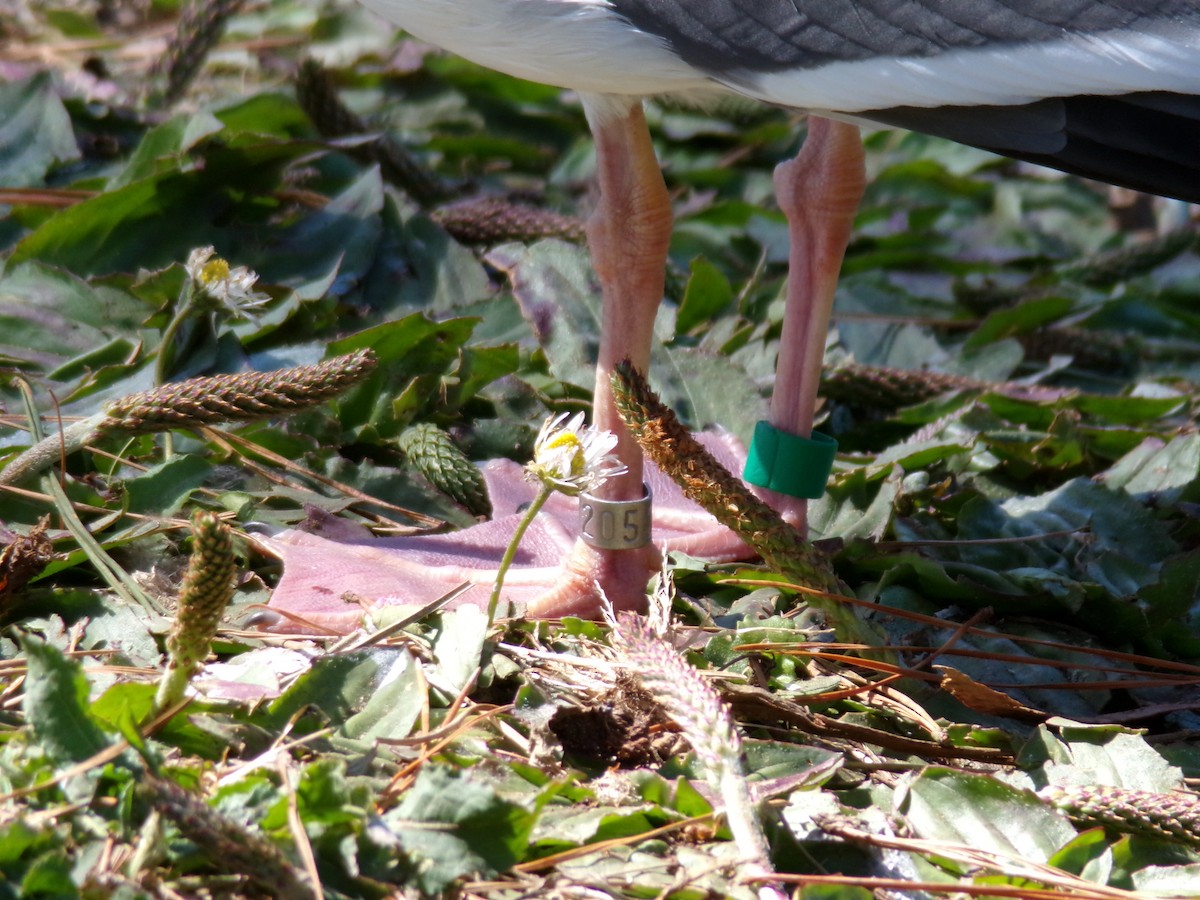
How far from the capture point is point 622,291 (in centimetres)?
236

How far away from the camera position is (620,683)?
1.88 m

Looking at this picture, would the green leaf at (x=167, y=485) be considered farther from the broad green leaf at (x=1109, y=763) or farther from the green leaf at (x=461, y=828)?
the broad green leaf at (x=1109, y=763)

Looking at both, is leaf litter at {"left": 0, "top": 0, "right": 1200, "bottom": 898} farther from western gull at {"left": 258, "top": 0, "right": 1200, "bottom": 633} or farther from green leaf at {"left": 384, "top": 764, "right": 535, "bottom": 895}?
western gull at {"left": 258, "top": 0, "right": 1200, "bottom": 633}

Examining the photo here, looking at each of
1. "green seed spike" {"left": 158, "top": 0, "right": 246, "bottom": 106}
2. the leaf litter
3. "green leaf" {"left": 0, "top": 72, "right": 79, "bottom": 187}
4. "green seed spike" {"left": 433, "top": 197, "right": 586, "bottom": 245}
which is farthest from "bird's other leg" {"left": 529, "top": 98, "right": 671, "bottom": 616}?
"green seed spike" {"left": 158, "top": 0, "right": 246, "bottom": 106}

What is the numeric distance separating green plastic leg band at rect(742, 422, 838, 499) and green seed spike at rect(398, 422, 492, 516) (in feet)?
1.81

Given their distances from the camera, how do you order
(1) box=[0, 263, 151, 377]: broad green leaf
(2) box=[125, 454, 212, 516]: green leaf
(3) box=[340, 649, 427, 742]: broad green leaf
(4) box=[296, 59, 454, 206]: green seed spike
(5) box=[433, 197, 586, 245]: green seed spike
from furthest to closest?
(4) box=[296, 59, 454, 206]: green seed spike, (5) box=[433, 197, 586, 245]: green seed spike, (1) box=[0, 263, 151, 377]: broad green leaf, (2) box=[125, 454, 212, 516]: green leaf, (3) box=[340, 649, 427, 742]: broad green leaf

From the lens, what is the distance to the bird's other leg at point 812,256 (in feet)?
8.29

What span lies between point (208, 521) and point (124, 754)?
0.28 m

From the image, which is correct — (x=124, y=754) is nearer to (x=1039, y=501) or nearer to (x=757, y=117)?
(x=1039, y=501)

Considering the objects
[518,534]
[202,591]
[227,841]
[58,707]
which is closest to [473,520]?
A: [518,534]

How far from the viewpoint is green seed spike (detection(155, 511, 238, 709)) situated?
5.05ft

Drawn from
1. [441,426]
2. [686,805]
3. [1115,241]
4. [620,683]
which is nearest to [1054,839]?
[686,805]

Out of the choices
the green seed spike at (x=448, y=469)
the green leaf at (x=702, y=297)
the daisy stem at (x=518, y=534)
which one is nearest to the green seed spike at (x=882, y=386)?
the green leaf at (x=702, y=297)

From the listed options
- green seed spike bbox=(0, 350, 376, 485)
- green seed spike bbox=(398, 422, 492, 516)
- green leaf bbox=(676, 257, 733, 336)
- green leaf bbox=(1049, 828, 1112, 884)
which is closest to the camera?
green leaf bbox=(1049, 828, 1112, 884)
